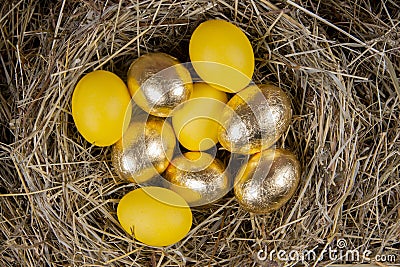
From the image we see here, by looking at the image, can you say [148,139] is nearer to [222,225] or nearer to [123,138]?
[123,138]

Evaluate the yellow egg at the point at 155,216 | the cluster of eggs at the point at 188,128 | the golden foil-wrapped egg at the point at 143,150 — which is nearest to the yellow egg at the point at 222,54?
the cluster of eggs at the point at 188,128

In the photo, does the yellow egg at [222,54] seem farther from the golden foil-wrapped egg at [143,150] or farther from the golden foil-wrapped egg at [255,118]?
the golden foil-wrapped egg at [143,150]

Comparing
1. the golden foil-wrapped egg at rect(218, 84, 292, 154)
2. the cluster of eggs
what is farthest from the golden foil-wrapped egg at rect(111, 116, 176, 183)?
the golden foil-wrapped egg at rect(218, 84, 292, 154)

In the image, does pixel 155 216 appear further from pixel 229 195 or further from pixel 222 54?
pixel 222 54

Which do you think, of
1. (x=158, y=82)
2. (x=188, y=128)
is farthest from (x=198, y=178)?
(x=158, y=82)

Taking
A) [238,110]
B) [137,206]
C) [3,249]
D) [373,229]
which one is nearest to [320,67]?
[238,110]

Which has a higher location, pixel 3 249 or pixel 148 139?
pixel 148 139

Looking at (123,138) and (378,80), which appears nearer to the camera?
(123,138)

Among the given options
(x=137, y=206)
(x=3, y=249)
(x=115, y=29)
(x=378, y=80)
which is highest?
(x=115, y=29)
